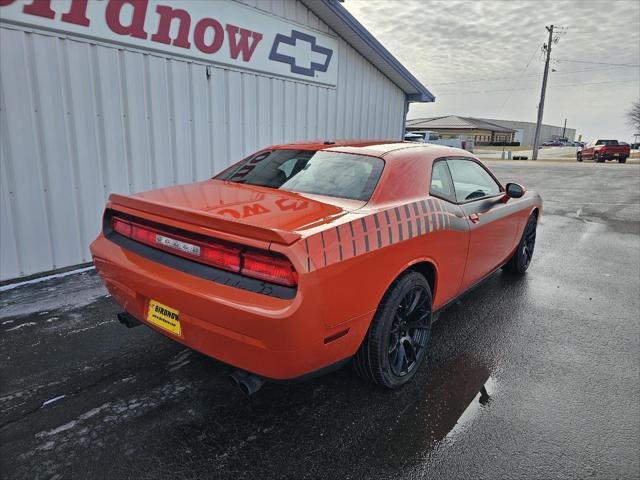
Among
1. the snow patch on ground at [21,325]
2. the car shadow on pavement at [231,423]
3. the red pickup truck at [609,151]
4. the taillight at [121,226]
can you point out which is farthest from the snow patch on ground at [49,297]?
the red pickup truck at [609,151]

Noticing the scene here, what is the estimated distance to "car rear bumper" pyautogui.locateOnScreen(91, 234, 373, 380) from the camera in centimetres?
191

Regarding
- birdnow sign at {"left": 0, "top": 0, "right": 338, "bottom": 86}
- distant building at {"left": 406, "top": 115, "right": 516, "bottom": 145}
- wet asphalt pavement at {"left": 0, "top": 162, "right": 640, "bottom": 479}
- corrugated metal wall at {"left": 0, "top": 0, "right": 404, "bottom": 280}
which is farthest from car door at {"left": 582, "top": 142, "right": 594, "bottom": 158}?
wet asphalt pavement at {"left": 0, "top": 162, "right": 640, "bottom": 479}

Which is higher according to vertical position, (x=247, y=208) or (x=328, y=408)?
(x=247, y=208)

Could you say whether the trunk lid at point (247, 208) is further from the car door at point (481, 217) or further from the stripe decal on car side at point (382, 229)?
the car door at point (481, 217)

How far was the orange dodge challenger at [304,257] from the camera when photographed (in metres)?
1.97

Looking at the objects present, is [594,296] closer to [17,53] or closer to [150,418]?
[150,418]

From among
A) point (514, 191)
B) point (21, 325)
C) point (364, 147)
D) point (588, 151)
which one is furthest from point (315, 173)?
point (588, 151)

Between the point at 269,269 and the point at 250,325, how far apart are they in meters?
0.27

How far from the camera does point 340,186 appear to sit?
2.78 metres

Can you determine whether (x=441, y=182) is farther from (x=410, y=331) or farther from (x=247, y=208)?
(x=247, y=208)

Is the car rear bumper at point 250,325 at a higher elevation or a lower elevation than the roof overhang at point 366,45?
lower

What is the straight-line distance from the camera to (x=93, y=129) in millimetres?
4902

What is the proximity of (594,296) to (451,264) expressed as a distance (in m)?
2.41

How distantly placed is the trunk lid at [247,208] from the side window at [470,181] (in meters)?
1.27
